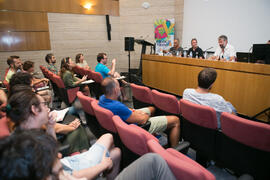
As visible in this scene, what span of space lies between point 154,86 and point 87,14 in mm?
4039

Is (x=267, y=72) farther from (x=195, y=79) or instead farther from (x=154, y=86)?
(x=154, y=86)

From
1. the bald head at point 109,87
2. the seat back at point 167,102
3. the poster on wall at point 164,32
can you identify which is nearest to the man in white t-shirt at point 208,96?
the seat back at point 167,102

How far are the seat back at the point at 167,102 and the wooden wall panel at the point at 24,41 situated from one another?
17.9 feet

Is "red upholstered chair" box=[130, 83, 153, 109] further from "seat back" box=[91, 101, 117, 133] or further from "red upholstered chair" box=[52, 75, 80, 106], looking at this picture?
"red upholstered chair" box=[52, 75, 80, 106]

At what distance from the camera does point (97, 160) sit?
152 centimetres

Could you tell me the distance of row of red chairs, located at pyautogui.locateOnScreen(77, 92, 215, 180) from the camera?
0.96 metres

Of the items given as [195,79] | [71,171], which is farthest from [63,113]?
[195,79]

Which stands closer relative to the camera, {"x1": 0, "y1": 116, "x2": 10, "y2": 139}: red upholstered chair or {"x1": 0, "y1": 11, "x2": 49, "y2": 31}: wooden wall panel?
{"x1": 0, "y1": 116, "x2": 10, "y2": 139}: red upholstered chair

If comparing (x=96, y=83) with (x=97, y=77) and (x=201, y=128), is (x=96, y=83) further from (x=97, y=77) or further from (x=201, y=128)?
(x=201, y=128)

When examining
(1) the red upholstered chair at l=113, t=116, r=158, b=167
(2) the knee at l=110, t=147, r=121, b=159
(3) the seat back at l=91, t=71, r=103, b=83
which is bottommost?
(2) the knee at l=110, t=147, r=121, b=159

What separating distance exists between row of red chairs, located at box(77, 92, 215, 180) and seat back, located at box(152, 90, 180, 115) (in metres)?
0.85

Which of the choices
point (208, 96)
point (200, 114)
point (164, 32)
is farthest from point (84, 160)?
point (164, 32)

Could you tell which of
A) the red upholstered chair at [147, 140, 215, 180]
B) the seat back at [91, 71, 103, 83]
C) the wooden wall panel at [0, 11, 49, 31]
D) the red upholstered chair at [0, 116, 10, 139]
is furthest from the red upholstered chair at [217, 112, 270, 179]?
the wooden wall panel at [0, 11, 49, 31]

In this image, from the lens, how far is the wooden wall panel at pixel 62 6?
587 centimetres
